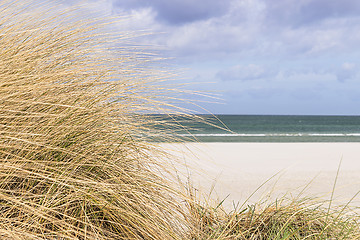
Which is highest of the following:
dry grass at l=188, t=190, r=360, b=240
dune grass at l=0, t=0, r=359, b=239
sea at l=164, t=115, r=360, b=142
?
dune grass at l=0, t=0, r=359, b=239

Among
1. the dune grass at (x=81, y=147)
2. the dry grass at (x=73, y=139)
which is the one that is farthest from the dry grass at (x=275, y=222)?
the dry grass at (x=73, y=139)

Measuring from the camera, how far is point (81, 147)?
1.50 m

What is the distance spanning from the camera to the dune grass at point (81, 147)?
1.31 m

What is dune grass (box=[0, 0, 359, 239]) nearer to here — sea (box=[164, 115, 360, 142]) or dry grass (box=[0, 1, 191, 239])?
dry grass (box=[0, 1, 191, 239])

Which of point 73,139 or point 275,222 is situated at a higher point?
point 73,139

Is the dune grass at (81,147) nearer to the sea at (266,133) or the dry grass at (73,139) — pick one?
the dry grass at (73,139)

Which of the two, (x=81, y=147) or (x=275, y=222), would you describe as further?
(x=275, y=222)

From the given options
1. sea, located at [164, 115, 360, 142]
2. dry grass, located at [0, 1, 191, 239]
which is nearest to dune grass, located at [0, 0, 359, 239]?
dry grass, located at [0, 1, 191, 239]

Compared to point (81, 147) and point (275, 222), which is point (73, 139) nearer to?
point (81, 147)

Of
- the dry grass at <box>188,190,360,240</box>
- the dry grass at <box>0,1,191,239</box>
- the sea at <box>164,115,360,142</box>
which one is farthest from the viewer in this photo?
the sea at <box>164,115,360,142</box>

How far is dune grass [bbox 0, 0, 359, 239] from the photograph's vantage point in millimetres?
1309

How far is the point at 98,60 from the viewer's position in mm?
1818

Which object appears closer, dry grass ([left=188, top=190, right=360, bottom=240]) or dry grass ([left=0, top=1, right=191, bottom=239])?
dry grass ([left=0, top=1, right=191, bottom=239])

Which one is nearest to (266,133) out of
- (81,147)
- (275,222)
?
(275,222)
